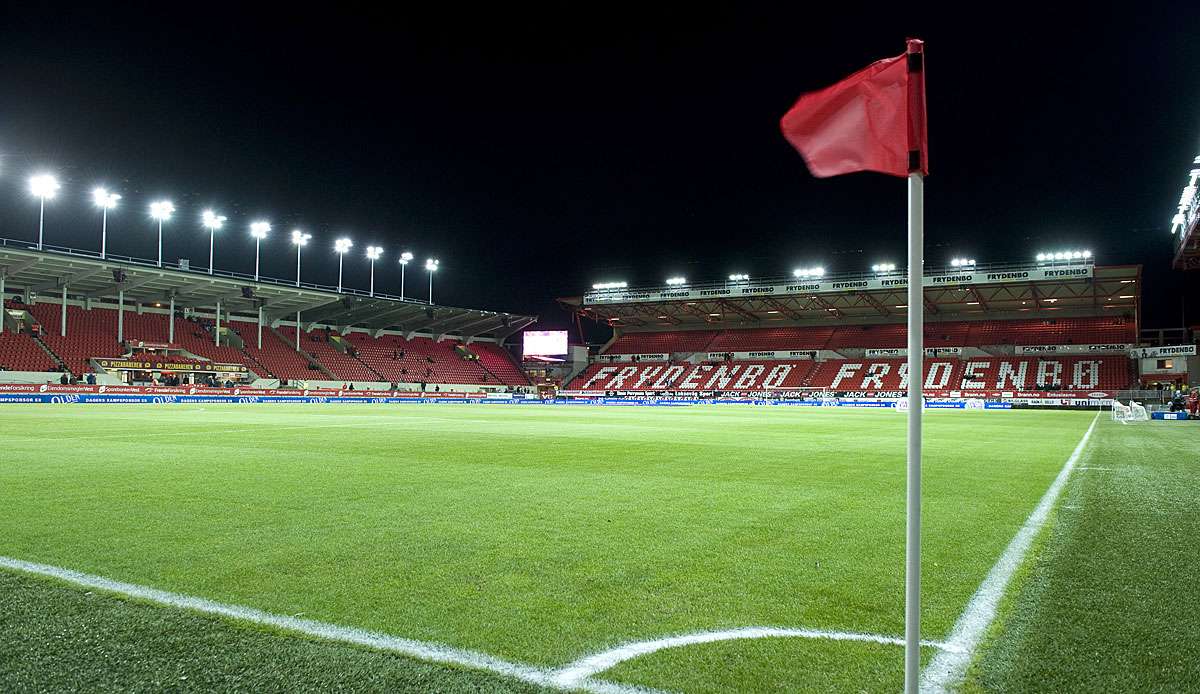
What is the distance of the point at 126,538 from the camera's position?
203 inches

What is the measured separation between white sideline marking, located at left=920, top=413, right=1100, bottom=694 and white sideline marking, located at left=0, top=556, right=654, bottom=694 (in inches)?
47.6

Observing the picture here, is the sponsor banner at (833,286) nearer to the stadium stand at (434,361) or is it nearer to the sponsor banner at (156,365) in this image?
the stadium stand at (434,361)

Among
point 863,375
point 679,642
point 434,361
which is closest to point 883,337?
point 863,375

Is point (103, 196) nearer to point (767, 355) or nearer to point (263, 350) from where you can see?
point (263, 350)

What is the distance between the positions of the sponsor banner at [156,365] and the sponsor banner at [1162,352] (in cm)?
6696

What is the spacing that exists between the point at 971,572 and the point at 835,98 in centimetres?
306

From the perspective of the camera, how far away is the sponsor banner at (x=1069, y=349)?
56.7m

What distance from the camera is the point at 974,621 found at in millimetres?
3520

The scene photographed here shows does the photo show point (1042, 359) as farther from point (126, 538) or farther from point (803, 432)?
point (126, 538)

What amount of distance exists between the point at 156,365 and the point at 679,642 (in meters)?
52.6

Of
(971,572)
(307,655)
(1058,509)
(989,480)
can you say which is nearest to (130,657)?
(307,655)

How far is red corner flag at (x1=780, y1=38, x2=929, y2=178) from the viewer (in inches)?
122

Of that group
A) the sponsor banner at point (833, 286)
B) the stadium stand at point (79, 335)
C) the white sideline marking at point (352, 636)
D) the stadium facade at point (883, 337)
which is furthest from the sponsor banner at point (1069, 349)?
the stadium stand at point (79, 335)

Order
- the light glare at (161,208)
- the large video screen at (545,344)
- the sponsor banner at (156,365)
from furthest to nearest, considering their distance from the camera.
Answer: the large video screen at (545,344) < the sponsor banner at (156,365) < the light glare at (161,208)
